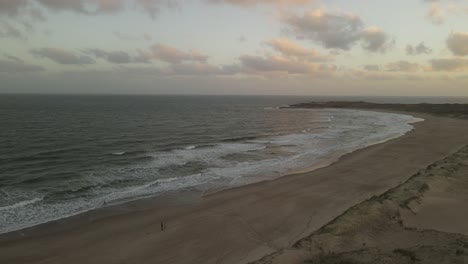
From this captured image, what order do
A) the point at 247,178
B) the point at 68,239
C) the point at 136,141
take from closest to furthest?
the point at 68,239 < the point at 247,178 < the point at 136,141

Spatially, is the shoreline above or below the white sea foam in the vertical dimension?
below

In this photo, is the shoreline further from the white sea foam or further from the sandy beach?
the white sea foam

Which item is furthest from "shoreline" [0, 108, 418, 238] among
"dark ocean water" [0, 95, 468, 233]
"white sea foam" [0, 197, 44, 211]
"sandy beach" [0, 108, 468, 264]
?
"white sea foam" [0, 197, 44, 211]

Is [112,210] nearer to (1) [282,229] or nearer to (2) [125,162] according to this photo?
(1) [282,229]

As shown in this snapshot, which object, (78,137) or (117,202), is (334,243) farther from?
(78,137)

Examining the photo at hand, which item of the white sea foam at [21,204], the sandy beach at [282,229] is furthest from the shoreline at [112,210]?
the white sea foam at [21,204]

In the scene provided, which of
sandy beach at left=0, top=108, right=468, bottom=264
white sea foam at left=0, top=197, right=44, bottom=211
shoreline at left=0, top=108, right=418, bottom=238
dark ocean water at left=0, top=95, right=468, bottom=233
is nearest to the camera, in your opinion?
sandy beach at left=0, top=108, right=468, bottom=264

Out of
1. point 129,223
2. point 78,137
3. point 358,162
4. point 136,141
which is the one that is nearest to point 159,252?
point 129,223

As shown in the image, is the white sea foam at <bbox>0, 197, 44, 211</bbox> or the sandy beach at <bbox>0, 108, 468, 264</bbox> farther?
the white sea foam at <bbox>0, 197, 44, 211</bbox>
